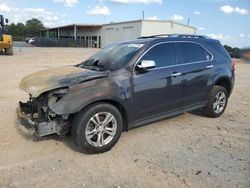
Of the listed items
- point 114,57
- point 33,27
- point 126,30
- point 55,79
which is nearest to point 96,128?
point 55,79

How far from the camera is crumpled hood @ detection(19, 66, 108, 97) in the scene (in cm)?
446

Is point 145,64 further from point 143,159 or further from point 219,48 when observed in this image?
point 219,48

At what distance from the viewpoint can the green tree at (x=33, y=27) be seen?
4222 inches

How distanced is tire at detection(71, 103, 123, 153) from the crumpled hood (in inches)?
19.5

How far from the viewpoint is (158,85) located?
525 centimetres

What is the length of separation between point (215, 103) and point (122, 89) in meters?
2.79

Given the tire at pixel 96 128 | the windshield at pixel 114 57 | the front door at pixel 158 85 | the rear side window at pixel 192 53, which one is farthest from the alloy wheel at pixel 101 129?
the rear side window at pixel 192 53

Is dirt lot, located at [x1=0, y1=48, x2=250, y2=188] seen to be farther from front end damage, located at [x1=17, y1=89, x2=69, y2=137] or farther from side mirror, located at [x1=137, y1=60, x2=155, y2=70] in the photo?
side mirror, located at [x1=137, y1=60, x2=155, y2=70]

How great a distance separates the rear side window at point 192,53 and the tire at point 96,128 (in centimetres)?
198

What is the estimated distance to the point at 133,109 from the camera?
16.3 feet

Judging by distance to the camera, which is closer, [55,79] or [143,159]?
[143,159]

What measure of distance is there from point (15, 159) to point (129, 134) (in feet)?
6.69

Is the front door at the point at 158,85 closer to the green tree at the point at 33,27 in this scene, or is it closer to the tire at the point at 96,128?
the tire at the point at 96,128

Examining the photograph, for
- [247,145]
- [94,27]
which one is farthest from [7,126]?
[94,27]
